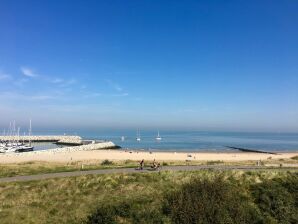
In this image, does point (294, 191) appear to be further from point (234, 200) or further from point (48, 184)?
point (48, 184)

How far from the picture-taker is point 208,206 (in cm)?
1756

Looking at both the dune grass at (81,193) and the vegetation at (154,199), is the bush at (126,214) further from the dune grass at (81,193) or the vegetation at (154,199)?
the dune grass at (81,193)

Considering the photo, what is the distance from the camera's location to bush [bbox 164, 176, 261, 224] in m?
17.0

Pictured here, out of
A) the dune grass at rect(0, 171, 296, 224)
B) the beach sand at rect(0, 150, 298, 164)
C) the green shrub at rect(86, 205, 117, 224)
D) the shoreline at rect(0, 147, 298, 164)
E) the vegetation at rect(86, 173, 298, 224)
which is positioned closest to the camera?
the vegetation at rect(86, 173, 298, 224)

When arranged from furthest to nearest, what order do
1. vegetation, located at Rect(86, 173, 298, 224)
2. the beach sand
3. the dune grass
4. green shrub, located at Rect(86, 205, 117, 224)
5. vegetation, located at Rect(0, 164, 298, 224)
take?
the beach sand, the dune grass, vegetation, located at Rect(0, 164, 298, 224), green shrub, located at Rect(86, 205, 117, 224), vegetation, located at Rect(86, 173, 298, 224)

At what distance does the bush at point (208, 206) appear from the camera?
1703 centimetres

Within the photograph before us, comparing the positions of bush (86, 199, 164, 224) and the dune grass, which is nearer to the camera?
bush (86, 199, 164, 224)

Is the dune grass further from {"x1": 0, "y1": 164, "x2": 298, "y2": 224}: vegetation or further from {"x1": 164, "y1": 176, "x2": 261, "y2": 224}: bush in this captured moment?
{"x1": 164, "y1": 176, "x2": 261, "y2": 224}: bush

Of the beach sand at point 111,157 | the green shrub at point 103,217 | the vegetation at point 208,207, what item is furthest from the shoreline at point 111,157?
the green shrub at point 103,217

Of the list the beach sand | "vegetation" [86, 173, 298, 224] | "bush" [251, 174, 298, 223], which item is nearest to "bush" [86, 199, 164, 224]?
"vegetation" [86, 173, 298, 224]

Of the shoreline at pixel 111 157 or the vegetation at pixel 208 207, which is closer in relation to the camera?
the vegetation at pixel 208 207

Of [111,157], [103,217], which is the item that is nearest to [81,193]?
[103,217]

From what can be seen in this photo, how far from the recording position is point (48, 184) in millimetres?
25422

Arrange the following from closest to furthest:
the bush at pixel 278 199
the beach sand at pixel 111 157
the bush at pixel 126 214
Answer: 1. the bush at pixel 126 214
2. the bush at pixel 278 199
3. the beach sand at pixel 111 157
